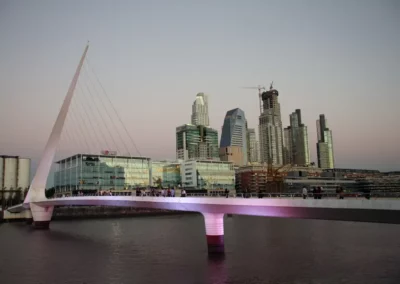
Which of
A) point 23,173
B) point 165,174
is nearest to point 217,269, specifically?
point 23,173

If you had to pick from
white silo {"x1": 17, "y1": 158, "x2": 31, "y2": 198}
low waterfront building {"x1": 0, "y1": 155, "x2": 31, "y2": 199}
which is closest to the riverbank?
low waterfront building {"x1": 0, "y1": 155, "x2": 31, "y2": 199}

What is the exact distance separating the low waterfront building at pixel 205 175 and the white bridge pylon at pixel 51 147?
90.3 meters

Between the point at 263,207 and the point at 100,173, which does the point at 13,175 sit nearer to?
the point at 100,173

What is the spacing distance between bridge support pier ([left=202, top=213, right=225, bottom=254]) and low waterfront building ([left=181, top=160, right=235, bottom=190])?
394 feet

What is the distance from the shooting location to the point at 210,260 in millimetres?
29047

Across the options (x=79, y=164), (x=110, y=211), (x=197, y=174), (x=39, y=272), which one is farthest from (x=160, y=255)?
(x=197, y=174)

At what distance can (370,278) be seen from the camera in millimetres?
22641

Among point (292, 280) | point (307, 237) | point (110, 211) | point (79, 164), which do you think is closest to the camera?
point (292, 280)

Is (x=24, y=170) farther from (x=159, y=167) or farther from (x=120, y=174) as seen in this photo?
(x=159, y=167)

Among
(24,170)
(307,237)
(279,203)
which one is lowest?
(307,237)

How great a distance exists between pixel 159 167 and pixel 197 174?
15062 millimetres

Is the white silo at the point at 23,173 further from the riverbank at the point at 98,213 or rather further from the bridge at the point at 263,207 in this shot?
the bridge at the point at 263,207

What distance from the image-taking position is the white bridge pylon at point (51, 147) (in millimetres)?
58875

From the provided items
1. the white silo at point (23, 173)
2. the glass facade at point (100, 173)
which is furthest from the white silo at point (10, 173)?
the glass facade at point (100, 173)
